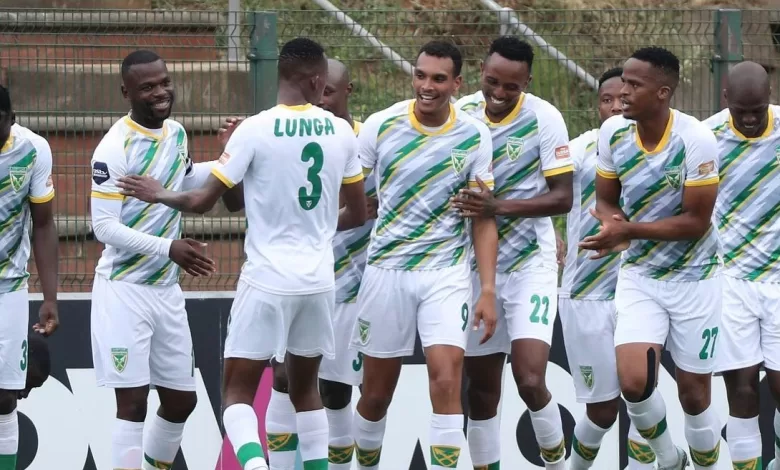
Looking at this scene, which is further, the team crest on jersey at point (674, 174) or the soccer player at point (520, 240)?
the soccer player at point (520, 240)

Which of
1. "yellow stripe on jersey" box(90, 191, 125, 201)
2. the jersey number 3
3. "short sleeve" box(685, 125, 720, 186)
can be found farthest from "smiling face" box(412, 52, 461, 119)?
"yellow stripe on jersey" box(90, 191, 125, 201)

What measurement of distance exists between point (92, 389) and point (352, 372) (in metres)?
2.12

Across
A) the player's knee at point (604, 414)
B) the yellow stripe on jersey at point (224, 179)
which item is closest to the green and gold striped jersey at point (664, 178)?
the player's knee at point (604, 414)

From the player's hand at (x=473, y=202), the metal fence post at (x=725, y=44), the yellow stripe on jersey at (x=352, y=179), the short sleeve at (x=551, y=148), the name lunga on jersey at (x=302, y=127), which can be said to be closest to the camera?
the name lunga on jersey at (x=302, y=127)

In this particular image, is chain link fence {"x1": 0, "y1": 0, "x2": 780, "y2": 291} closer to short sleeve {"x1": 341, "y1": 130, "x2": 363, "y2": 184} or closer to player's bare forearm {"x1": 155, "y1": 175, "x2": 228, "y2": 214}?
short sleeve {"x1": 341, "y1": 130, "x2": 363, "y2": 184}

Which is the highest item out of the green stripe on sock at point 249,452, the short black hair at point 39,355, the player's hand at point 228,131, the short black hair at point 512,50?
the short black hair at point 512,50

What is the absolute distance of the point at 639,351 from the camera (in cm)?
807

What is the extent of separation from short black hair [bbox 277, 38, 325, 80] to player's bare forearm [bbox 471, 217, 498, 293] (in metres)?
1.37

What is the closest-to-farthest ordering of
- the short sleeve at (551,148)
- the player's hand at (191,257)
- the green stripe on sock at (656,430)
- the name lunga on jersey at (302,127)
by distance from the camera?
the name lunga on jersey at (302,127), the player's hand at (191,257), the green stripe on sock at (656,430), the short sleeve at (551,148)

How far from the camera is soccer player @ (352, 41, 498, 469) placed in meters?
7.97

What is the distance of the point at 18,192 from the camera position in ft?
26.5

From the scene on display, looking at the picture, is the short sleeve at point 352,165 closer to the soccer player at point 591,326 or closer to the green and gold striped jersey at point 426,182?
the green and gold striped jersey at point 426,182

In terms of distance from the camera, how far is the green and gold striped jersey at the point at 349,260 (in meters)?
Answer: 8.88

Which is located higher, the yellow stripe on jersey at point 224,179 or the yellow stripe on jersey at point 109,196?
the yellow stripe on jersey at point 224,179
